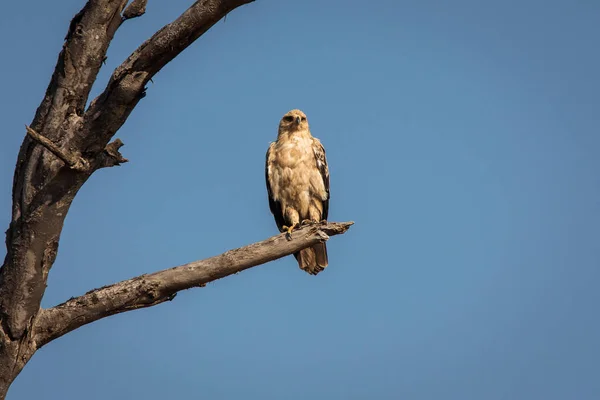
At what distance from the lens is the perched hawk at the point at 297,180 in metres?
9.72

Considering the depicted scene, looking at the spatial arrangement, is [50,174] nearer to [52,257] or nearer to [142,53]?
[52,257]

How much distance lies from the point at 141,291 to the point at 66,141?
47.8 inches

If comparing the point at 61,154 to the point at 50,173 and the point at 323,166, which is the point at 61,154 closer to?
the point at 50,173

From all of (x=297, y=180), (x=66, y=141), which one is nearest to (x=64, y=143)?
(x=66, y=141)

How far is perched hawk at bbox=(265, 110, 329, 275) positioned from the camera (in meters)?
9.72

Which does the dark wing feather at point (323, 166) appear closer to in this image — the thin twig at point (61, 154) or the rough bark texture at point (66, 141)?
the rough bark texture at point (66, 141)

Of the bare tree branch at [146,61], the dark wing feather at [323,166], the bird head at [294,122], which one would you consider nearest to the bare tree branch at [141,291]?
the bare tree branch at [146,61]

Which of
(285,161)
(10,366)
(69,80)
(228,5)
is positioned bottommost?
(10,366)

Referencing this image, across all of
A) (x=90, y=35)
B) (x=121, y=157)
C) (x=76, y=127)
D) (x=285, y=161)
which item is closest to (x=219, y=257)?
(x=121, y=157)

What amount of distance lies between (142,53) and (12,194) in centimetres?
134

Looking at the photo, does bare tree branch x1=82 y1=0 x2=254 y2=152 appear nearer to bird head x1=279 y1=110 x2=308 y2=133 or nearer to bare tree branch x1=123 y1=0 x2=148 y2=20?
bare tree branch x1=123 y1=0 x2=148 y2=20

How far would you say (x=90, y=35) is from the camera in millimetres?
4742

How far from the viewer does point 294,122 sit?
1018 centimetres

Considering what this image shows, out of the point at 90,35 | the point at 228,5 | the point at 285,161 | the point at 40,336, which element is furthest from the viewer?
the point at 285,161
